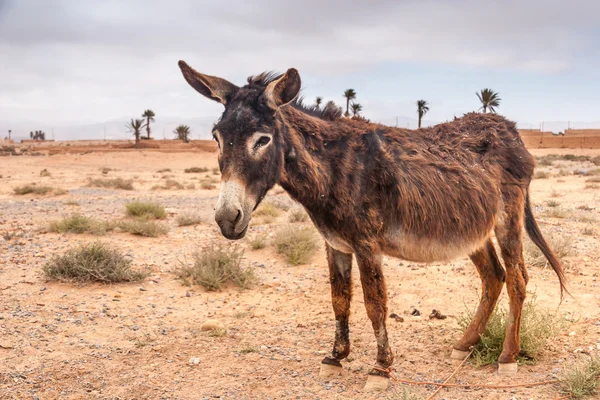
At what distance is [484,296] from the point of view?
16.8ft

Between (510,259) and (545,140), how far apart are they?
51792mm

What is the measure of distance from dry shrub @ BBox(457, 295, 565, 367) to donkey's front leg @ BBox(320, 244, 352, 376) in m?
1.29

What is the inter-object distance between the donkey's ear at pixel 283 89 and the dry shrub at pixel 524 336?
9.66 feet

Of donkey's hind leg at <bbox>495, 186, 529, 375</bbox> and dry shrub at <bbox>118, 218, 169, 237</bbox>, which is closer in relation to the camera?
donkey's hind leg at <bbox>495, 186, 529, 375</bbox>

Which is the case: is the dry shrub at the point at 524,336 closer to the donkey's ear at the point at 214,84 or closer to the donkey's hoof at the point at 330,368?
the donkey's hoof at the point at 330,368

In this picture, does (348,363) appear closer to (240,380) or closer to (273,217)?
(240,380)

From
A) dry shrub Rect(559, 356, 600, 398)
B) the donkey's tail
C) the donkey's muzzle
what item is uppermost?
the donkey's muzzle

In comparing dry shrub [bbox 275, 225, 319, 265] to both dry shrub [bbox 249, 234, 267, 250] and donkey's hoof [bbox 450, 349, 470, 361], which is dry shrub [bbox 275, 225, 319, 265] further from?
donkey's hoof [bbox 450, 349, 470, 361]

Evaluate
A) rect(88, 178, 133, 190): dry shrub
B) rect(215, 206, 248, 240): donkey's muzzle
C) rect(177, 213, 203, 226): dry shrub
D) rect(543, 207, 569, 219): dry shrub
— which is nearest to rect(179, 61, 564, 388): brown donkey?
rect(215, 206, 248, 240): donkey's muzzle

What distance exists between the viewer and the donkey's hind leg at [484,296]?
5.04m

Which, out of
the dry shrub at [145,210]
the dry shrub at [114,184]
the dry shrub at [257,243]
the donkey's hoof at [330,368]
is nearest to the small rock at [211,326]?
the donkey's hoof at [330,368]

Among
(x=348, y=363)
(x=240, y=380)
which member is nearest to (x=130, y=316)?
(x=240, y=380)

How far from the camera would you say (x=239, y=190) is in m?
3.46

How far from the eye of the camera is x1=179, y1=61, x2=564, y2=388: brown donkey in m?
3.68
